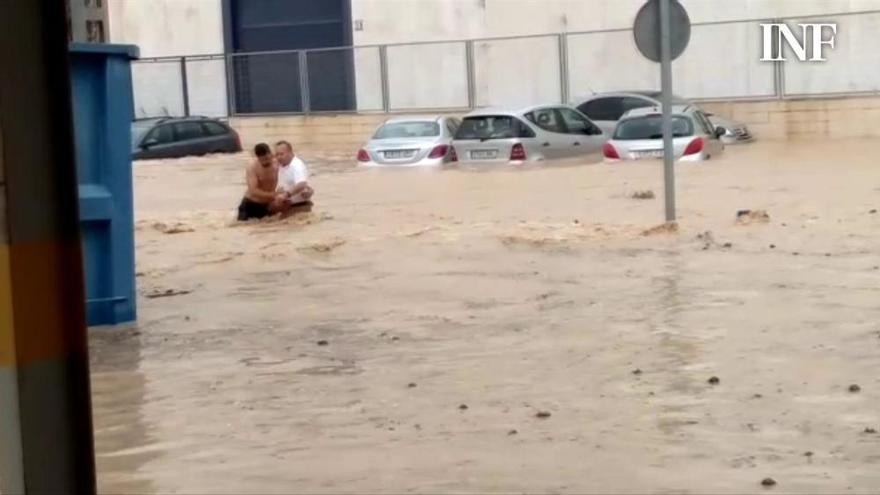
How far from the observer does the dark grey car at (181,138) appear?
3272 cm

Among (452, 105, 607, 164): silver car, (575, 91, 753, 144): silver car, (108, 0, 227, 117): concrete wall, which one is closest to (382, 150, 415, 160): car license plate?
(452, 105, 607, 164): silver car

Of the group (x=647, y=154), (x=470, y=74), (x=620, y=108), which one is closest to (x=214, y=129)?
(x=470, y=74)

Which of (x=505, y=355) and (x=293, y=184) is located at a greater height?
(x=293, y=184)

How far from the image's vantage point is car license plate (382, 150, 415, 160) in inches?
1107

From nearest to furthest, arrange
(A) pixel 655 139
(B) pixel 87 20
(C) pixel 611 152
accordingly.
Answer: (B) pixel 87 20
(A) pixel 655 139
(C) pixel 611 152

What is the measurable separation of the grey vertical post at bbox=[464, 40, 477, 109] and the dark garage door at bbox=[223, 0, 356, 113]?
3.22 metres

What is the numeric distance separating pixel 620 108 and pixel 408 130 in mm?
5473

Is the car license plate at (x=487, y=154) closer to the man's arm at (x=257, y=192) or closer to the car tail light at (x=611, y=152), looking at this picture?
the car tail light at (x=611, y=152)

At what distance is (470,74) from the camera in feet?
124

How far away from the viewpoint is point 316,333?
1095 centimetres

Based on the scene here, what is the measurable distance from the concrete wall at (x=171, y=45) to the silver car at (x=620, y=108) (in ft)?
→ 38.5

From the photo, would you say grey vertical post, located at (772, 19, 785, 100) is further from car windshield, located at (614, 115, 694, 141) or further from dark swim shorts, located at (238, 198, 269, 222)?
dark swim shorts, located at (238, 198, 269, 222)

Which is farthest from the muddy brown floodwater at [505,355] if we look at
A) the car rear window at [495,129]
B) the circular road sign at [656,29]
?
the car rear window at [495,129]

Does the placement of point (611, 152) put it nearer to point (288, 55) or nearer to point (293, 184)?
point (293, 184)
